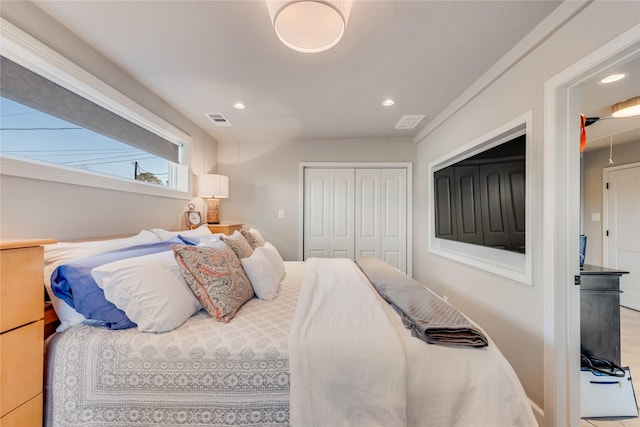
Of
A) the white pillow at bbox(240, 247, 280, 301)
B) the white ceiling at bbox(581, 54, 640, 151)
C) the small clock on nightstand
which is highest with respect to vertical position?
the white ceiling at bbox(581, 54, 640, 151)

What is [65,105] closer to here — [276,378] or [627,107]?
[276,378]

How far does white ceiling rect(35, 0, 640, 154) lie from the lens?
1361 mm

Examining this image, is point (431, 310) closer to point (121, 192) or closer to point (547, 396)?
point (547, 396)

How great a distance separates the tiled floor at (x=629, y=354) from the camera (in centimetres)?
149

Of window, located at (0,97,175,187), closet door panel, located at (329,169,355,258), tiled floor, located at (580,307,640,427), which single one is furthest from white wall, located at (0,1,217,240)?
tiled floor, located at (580,307,640,427)

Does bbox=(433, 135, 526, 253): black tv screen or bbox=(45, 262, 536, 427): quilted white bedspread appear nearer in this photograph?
bbox=(45, 262, 536, 427): quilted white bedspread

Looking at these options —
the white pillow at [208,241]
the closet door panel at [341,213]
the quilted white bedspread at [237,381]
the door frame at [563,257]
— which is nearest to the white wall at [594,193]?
the door frame at [563,257]

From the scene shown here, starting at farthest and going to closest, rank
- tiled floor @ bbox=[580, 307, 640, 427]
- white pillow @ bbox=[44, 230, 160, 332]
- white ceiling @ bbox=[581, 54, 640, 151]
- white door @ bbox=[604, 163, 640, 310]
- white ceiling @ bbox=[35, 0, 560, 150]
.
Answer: white door @ bbox=[604, 163, 640, 310], white ceiling @ bbox=[581, 54, 640, 151], tiled floor @ bbox=[580, 307, 640, 427], white ceiling @ bbox=[35, 0, 560, 150], white pillow @ bbox=[44, 230, 160, 332]

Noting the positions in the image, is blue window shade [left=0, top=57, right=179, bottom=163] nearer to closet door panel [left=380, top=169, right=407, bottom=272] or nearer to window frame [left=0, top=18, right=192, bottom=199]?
window frame [left=0, top=18, right=192, bottom=199]

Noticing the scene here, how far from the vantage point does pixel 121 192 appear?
1.95m

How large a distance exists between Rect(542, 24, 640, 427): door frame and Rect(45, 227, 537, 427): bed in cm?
71

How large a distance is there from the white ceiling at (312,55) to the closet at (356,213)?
1059 millimetres

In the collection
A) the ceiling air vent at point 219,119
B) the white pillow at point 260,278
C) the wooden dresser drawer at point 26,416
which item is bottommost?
the wooden dresser drawer at point 26,416

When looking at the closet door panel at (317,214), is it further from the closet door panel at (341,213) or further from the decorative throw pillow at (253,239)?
the decorative throw pillow at (253,239)
